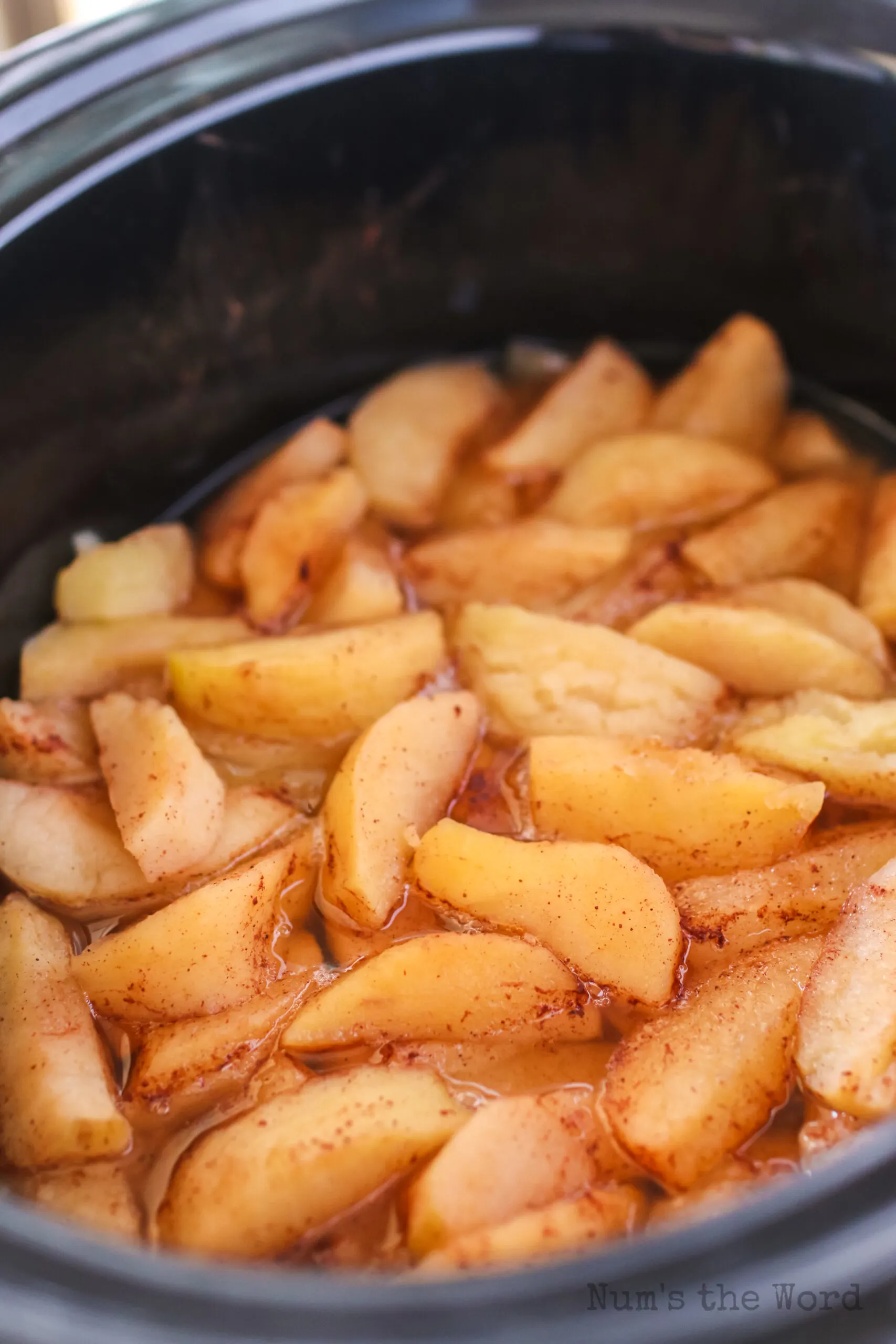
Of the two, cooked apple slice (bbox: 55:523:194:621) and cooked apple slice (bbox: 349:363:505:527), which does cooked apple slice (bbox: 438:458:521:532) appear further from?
cooked apple slice (bbox: 55:523:194:621)

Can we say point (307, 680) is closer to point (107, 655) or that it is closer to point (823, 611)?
point (107, 655)

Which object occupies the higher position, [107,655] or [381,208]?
[381,208]

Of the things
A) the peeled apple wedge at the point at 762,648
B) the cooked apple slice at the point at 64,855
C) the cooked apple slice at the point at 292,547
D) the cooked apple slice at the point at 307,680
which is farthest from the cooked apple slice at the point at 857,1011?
the cooked apple slice at the point at 292,547

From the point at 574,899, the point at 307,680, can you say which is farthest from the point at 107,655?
the point at 574,899

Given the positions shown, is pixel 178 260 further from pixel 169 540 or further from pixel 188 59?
pixel 169 540

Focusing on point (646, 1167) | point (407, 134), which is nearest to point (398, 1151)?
point (646, 1167)

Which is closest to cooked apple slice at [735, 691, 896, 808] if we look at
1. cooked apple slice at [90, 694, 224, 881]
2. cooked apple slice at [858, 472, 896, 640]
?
cooked apple slice at [858, 472, 896, 640]
